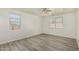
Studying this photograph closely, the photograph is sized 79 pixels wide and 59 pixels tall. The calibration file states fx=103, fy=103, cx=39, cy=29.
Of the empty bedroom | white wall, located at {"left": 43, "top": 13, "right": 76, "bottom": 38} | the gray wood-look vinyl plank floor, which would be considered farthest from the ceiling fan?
the gray wood-look vinyl plank floor

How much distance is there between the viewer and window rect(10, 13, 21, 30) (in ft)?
5.58

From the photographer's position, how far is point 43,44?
5.64ft

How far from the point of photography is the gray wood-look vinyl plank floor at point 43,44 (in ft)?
5.54

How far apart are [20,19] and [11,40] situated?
0.38m

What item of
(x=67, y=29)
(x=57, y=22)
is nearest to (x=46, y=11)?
(x=57, y=22)

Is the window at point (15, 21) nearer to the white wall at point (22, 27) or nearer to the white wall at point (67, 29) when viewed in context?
the white wall at point (22, 27)

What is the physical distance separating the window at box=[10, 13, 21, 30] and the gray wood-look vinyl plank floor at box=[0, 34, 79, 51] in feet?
0.79

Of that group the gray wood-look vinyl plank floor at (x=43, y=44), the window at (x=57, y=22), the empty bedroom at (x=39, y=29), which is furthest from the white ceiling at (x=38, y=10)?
the gray wood-look vinyl plank floor at (x=43, y=44)

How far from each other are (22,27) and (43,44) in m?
0.46

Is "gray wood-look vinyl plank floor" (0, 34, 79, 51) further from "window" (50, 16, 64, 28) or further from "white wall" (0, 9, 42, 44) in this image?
"window" (50, 16, 64, 28)

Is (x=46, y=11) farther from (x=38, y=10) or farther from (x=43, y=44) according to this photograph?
(x=43, y=44)

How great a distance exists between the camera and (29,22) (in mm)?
1760
